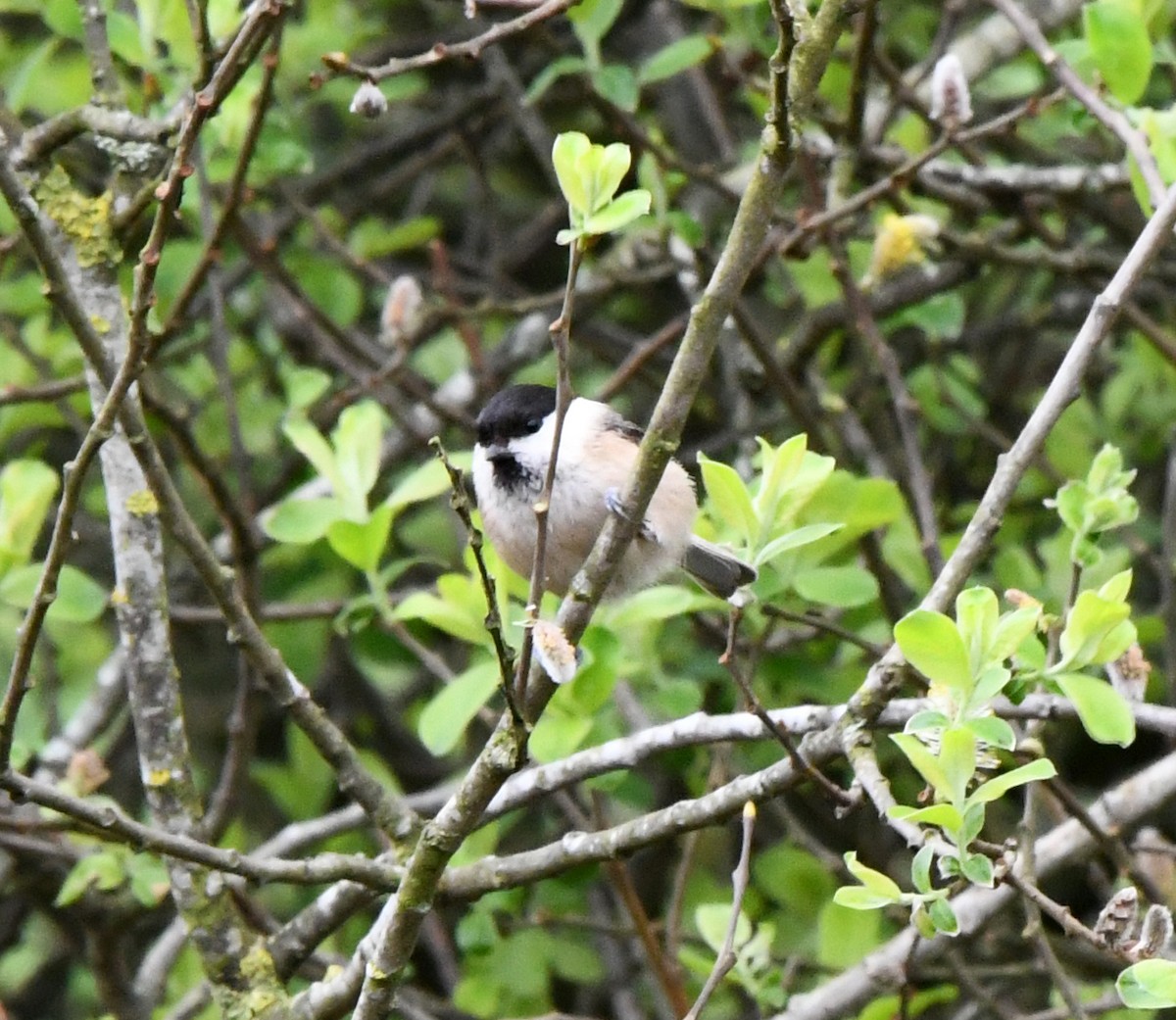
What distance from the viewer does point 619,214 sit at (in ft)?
5.58

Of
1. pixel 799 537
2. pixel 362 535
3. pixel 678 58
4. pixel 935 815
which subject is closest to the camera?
pixel 935 815

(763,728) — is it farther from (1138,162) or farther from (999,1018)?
(999,1018)

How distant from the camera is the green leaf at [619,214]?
169 cm

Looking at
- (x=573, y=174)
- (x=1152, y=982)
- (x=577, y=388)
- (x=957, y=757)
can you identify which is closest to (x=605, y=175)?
(x=573, y=174)

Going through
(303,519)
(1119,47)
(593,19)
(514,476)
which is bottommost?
(514,476)

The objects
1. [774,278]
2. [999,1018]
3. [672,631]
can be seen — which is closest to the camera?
[999,1018]

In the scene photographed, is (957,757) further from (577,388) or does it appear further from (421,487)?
(577,388)

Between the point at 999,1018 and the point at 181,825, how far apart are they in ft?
5.14

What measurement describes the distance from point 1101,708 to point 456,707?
1.13 meters

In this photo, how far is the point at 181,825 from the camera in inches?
94.3

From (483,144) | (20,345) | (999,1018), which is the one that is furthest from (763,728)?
(483,144)

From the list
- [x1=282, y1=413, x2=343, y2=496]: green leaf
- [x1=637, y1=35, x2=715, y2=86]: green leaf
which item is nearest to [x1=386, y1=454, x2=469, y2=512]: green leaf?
[x1=282, y1=413, x2=343, y2=496]: green leaf

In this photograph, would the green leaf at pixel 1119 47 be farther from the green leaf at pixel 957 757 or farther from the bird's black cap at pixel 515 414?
the green leaf at pixel 957 757

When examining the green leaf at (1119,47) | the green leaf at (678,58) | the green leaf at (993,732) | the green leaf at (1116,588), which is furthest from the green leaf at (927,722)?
the green leaf at (678,58)
